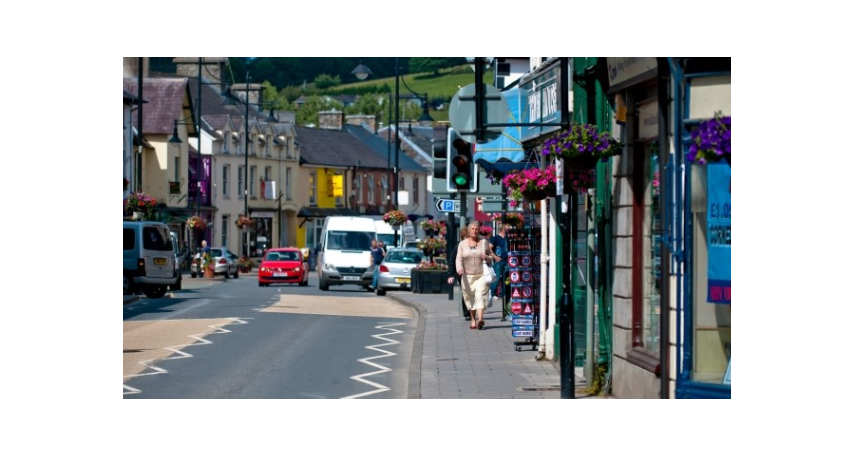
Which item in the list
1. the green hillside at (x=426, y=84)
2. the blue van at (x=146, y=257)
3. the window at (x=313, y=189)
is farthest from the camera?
the green hillside at (x=426, y=84)

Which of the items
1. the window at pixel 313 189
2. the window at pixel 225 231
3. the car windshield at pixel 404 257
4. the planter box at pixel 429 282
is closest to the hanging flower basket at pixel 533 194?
the planter box at pixel 429 282

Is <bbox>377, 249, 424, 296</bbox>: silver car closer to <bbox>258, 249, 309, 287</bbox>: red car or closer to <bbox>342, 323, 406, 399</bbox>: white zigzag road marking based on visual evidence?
<bbox>258, 249, 309, 287</bbox>: red car

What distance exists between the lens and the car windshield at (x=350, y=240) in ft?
144

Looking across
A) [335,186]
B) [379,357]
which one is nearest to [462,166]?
[379,357]

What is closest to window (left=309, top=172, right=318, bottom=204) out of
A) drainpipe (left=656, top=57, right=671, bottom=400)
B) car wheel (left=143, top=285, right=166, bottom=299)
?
car wheel (left=143, top=285, right=166, bottom=299)

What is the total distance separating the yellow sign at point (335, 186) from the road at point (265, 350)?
54067 millimetres

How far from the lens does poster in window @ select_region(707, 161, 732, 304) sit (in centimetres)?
911

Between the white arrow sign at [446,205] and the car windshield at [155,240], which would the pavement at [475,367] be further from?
the car windshield at [155,240]

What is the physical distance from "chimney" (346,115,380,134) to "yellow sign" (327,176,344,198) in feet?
54.1

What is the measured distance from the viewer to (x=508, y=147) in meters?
22.4
